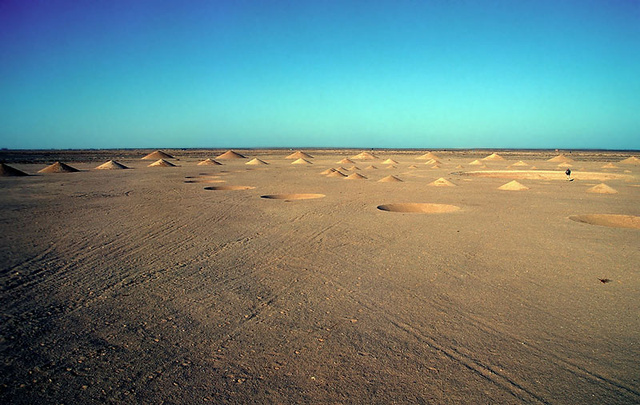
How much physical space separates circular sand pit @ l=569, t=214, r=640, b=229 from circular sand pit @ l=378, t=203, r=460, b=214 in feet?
10.0

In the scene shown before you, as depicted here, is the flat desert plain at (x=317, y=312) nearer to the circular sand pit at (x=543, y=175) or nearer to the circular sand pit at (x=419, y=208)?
the circular sand pit at (x=419, y=208)

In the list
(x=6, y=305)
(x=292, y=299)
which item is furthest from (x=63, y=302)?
(x=292, y=299)

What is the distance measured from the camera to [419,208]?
39.5ft

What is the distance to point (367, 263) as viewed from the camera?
6.15 meters

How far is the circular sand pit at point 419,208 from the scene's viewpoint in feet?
38.3

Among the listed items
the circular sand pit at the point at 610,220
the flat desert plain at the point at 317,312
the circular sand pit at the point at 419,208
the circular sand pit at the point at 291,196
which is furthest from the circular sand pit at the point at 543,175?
the flat desert plain at the point at 317,312

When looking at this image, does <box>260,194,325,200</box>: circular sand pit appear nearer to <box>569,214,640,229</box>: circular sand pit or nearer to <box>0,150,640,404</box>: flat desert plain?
<box>0,150,640,404</box>: flat desert plain

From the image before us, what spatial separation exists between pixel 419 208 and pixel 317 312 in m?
8.33

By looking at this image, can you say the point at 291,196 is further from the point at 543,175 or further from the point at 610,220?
the point at 543,175

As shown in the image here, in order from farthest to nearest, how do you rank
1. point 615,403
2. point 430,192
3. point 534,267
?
point 430,192 → point 534,267 → point 615,403

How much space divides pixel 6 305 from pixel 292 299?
3096 mm

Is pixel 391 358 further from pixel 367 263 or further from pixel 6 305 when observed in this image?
pixel 6 305

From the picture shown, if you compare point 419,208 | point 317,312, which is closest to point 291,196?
point 419,208

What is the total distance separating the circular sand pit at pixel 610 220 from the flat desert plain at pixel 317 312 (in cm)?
101
